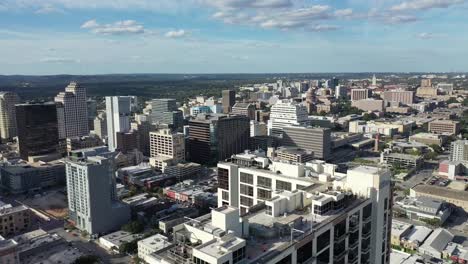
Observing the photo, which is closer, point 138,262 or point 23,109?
point 138,262

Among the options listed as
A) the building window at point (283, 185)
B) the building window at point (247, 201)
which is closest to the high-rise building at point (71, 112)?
the building window at point (247, 201)

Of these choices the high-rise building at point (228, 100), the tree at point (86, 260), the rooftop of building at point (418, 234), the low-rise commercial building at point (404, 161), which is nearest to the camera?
the tree at point (86, 260)

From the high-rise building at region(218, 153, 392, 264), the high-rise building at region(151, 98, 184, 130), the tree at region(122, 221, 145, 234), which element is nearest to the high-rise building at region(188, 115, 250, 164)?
the high-rise building at region(151, 98, 184, 130)

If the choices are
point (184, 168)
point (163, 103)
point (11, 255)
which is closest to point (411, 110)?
point (163, 103)

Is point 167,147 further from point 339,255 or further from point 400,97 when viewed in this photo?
point 400,97

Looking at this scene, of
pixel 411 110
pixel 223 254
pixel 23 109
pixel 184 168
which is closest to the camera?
pixel 223 254

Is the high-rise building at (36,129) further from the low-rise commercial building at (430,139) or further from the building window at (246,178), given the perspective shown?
the low-rise commercial building at (430,139)

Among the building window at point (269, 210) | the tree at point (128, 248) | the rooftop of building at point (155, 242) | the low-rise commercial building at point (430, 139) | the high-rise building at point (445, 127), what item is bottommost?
the tree at point (128, 248)

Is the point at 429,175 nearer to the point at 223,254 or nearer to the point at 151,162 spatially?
the point at 151,162
